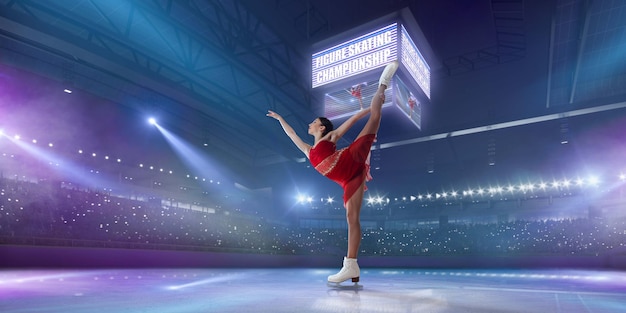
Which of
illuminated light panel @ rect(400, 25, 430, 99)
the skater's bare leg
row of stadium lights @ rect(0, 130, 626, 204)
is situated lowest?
the skater's bare leg

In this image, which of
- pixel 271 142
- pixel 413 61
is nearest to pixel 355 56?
pixel 413 61

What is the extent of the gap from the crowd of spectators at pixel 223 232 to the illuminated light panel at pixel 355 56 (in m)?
5.47

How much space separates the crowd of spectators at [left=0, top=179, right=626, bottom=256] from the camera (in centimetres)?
786

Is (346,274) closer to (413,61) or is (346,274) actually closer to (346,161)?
(346,161)

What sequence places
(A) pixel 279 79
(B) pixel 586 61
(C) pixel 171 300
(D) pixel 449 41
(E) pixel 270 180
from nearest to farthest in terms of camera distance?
(C) pixel 171 300
(B) pixel 586 61
(D) pixel 449 41
(A) pixel 279 79
(E) pixel 270 180

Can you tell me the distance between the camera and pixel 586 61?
7.36 metres

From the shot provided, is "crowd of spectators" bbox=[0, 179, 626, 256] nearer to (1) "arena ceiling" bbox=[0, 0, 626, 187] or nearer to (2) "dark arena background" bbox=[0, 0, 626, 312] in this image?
(2) "dark arena background" bbox=[0, 0, 626, 312]

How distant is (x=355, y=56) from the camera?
625 centimetres

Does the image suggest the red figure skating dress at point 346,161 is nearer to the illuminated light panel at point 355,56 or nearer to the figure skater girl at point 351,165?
the figure skater girl at point 351,165

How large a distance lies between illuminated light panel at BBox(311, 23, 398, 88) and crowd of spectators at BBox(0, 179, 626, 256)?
547cm

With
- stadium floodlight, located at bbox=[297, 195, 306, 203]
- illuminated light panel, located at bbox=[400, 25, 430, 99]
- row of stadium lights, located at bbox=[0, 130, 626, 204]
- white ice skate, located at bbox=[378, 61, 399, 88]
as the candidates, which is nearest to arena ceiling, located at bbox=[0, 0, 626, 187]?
illuminated light panel, located at bbox=[400, 25, 430, 99]

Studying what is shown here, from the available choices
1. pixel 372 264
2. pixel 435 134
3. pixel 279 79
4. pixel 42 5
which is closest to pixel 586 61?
pixel 435 134

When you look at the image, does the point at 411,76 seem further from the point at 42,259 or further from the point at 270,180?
the point at 270,180

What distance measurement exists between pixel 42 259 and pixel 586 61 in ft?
35.3
